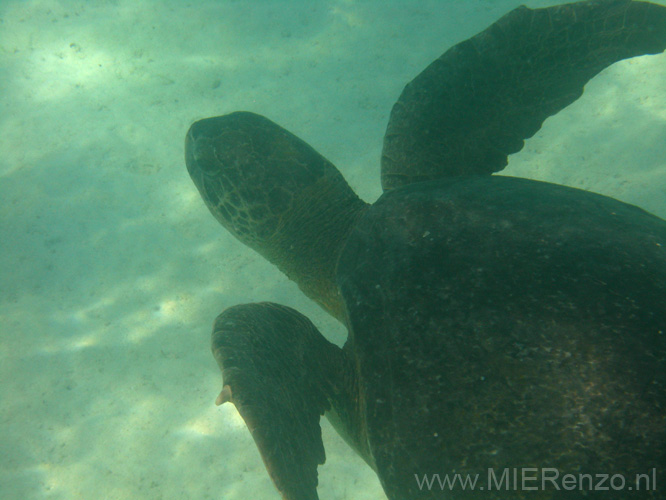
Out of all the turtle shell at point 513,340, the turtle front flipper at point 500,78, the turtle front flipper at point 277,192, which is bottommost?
the turtle shell at point 513,340

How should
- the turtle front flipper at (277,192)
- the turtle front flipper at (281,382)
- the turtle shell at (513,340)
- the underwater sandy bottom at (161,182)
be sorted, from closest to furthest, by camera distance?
1. the turtle shell at (513,340)
2. the turtle front flipper at (281,382)
3. the turtle front flipper at (277,192)
4. the underwater sandy bottom at (161,182)

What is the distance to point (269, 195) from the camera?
2.79m

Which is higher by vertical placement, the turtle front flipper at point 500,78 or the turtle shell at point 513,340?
the turtle front flipper at point 500,78

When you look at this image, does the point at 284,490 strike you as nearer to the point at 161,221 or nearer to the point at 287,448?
the point at 287,448

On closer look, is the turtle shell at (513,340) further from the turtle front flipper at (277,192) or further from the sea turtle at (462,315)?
the turtle front flipper at (277,192)

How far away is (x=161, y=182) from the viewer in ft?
15.9

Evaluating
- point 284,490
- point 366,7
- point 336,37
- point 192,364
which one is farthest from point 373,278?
point 366,7

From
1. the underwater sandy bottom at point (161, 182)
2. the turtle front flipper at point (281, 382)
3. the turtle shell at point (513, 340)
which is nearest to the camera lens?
the turtle shell at point (513, 340)

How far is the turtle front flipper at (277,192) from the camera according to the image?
110 inches

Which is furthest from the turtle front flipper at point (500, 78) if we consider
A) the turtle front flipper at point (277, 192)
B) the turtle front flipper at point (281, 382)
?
the turtle front flipper at point (281, 382)

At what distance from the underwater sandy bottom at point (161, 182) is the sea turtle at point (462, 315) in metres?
1.64

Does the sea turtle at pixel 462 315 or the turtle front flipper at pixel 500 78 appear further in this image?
the turtle front flipper at pixel 500 78

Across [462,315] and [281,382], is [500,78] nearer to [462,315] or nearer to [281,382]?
[462,315]

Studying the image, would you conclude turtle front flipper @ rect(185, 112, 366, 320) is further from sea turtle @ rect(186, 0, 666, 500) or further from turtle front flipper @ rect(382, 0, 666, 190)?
turtle front flipper @ rect(382, 0, 666, 190)
